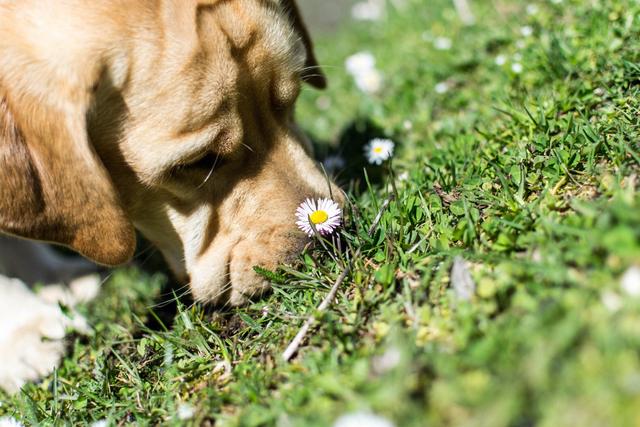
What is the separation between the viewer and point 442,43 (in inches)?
172

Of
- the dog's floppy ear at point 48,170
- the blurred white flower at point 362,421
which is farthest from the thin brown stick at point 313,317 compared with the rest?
the dog's floppy ear at point 48,170

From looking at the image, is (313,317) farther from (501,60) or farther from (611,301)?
(501,60)

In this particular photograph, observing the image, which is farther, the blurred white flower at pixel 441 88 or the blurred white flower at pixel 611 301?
the blurred white flower at pixel 441 88

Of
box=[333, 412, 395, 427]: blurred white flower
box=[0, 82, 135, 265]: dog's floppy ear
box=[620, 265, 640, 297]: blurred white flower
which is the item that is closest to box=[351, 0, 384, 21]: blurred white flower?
box=[0, 82, 135, 265]: dog's floppy ear

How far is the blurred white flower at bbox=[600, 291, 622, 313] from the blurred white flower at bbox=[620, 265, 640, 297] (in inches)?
1.0

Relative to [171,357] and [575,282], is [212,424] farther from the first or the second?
[575,282]

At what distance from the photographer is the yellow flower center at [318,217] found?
2385mm

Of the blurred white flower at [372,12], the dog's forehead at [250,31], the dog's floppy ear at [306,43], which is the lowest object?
the blurred white flower at [372,12]

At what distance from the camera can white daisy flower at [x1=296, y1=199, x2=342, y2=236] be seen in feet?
7.65

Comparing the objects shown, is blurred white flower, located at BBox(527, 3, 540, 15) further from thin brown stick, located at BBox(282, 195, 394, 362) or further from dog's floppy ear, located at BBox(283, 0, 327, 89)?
thin brown stick, located at BBox(282, 195, 394, 362)

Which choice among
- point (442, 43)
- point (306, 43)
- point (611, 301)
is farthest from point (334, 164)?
point (611, 301)

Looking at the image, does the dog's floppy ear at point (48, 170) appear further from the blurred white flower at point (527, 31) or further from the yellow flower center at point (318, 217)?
the blurred white flower at point (527, 31)

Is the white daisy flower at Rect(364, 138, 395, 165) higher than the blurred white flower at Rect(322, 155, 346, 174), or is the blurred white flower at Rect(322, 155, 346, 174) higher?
the white daisy flower at Rect(364, 138, 395, 165)

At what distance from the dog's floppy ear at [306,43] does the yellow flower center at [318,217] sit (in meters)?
0.96
